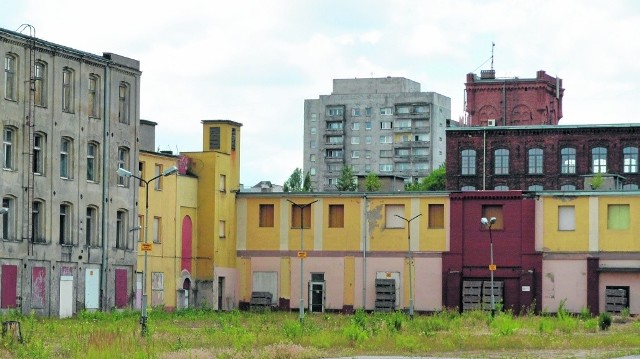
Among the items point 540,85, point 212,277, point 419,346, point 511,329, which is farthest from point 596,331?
point 540,85

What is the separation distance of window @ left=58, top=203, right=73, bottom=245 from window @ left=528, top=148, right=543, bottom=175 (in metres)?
46.2

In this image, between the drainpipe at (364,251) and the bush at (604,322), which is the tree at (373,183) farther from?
the bush at (604,322)

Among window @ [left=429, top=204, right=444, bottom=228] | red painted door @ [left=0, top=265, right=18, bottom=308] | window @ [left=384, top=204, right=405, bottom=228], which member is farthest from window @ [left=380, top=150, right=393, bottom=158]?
red painted door @ [left=0, top=265, right=18, bottom=308]

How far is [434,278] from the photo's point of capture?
83.0 metres

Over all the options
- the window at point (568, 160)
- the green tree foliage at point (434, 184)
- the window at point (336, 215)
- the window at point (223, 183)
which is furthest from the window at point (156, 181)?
the green tree foliage at point (434, 184)

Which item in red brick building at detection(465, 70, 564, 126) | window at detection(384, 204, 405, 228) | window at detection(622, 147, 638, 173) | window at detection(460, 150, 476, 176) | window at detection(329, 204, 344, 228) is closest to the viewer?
window at detection(384, 204, 405, 228)

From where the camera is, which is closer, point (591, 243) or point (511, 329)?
point (511, 329)

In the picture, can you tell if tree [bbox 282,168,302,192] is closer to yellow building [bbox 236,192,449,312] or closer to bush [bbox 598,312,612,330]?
yellow building [bbox 236,192,449,312]

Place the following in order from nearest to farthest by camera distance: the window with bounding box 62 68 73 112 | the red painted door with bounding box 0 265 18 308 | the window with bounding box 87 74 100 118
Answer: the red painted door with bounding box 0 265 18 308
the window with bounding box 62 68 73 112
the window with bounding box 87 74 100 118

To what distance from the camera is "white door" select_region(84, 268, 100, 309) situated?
70688mm

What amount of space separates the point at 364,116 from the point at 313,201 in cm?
10025

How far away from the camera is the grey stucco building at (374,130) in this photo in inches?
7219

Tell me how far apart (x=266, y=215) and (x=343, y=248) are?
4923 mm

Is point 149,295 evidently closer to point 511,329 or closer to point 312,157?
point 511,329
